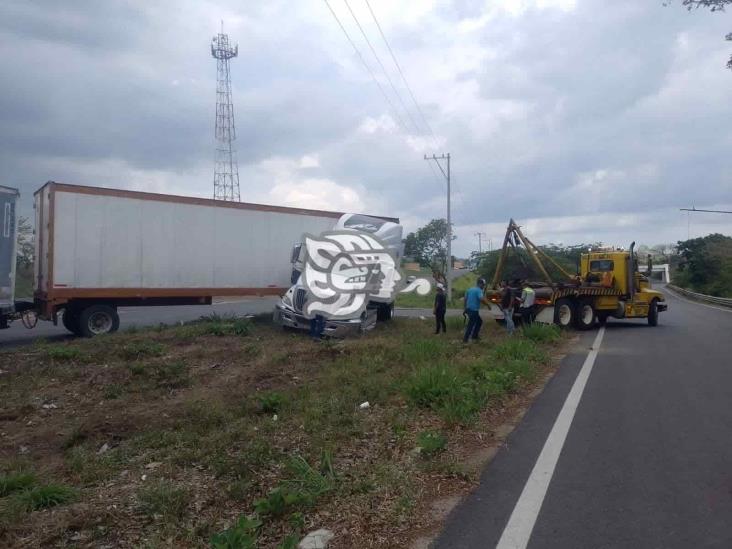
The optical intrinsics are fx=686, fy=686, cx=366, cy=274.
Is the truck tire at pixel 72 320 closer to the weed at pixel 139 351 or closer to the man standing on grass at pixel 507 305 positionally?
the weed at pixel 139 351

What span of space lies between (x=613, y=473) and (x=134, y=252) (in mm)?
13845

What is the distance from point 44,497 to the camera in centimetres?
573

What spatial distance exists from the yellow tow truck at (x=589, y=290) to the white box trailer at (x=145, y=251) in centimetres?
666

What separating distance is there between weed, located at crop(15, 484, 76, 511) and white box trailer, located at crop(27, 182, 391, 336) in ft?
36.7

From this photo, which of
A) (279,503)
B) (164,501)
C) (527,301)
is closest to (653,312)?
(527,301)

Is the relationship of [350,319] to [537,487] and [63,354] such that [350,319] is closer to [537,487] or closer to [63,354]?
[63,354]

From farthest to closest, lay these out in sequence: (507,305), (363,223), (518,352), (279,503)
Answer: (363,223) → (507,305) → (518,352) → (279,503)

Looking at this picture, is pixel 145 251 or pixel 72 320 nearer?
pixel 72 320

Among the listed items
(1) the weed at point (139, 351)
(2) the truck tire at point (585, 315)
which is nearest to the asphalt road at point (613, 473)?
(1) the weed at point (139, 351)

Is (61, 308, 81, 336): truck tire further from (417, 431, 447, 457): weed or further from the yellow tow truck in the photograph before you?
(417, 431, 447, 457): weed

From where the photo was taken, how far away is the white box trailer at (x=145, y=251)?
637 inches

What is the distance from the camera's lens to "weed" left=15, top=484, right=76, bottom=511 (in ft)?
18.5

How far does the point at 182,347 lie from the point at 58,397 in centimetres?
455

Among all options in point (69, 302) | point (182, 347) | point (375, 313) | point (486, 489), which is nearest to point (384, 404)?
point (486, 489)
